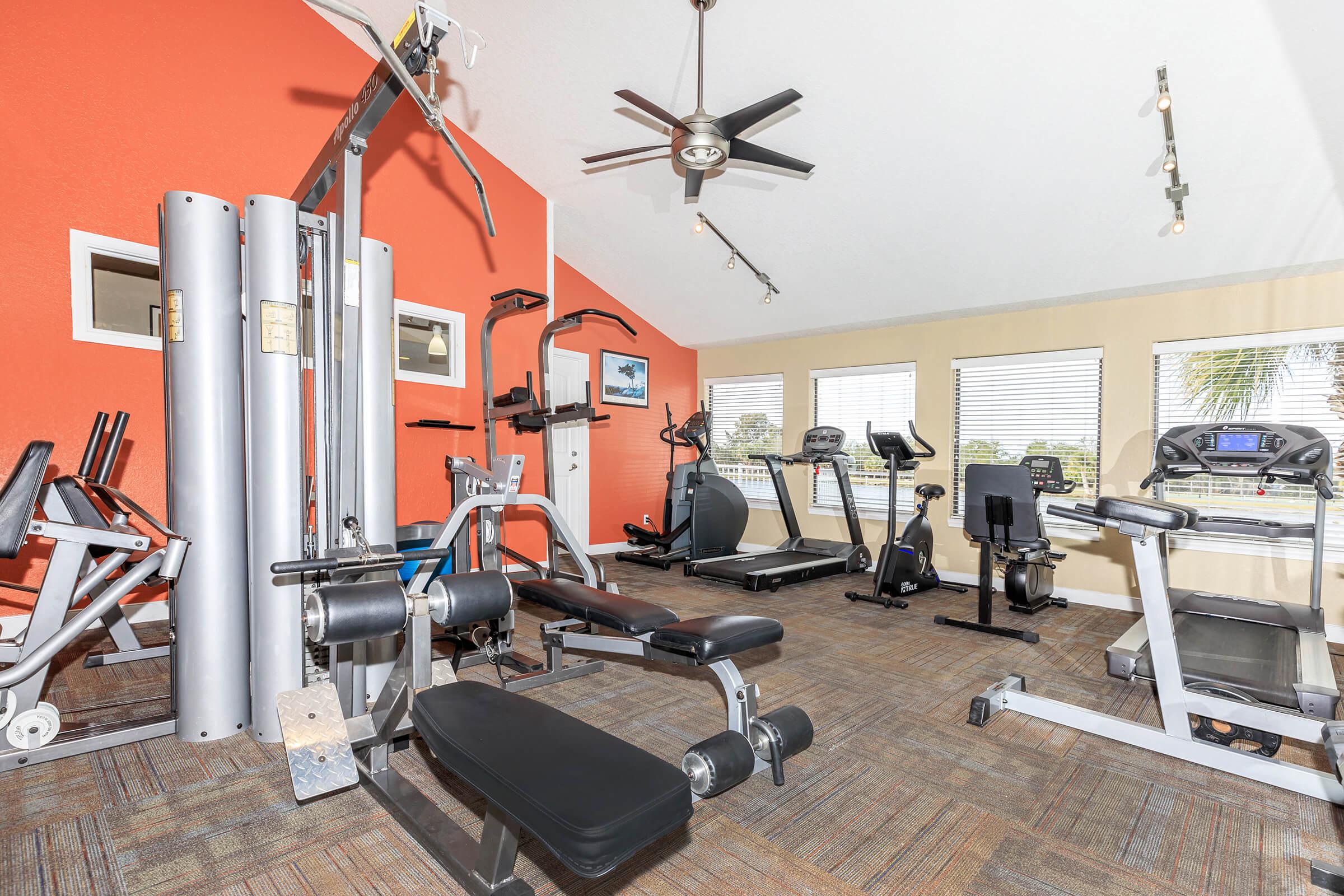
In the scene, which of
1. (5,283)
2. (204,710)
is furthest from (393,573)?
(5,283)

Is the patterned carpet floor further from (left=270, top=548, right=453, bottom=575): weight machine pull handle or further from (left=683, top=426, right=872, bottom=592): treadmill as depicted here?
(left=683, top=426, right=872, bottom=592): treadmill

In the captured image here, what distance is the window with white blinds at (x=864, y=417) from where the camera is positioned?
5.96 m

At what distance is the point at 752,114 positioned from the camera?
3.17m

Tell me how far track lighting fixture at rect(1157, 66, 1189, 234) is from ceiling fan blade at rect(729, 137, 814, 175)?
174 centimetres

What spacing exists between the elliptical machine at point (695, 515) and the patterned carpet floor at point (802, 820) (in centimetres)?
312

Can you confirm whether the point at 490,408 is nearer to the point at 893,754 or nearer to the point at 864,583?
the point at 893,754

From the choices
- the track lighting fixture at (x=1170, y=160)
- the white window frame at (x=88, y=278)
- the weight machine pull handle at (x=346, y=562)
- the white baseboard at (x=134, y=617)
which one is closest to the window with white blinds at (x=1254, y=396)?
A: the track lighting fixture at (x=1170, y=160)

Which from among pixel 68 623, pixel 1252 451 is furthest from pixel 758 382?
pixel 68 623

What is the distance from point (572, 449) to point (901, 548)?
333cm

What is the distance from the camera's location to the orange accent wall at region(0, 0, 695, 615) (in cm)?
321

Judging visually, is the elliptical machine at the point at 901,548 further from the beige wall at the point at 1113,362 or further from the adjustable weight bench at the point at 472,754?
the adjustable weight bench at the point at 472,754

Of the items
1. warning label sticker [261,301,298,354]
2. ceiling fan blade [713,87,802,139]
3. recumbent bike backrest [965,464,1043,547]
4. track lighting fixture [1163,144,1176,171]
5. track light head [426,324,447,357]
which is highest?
ceiling fan blade [713,87,802,139]

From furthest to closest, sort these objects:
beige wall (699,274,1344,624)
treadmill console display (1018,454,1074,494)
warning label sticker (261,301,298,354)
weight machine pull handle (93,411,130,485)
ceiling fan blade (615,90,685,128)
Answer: treadmill console display (1018,454,1074,494), beige wall (699,274,1344,624), ceiling fan blade (615,90,685,128), weight machine pull handle (93,411,130,485), warning label sticker (261,301,298,354)

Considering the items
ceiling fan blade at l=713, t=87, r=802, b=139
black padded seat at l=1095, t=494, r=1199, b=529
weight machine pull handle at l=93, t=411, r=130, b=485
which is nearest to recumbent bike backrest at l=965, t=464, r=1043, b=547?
black padded seat at l=1095, t=494, r=1199, b=529
